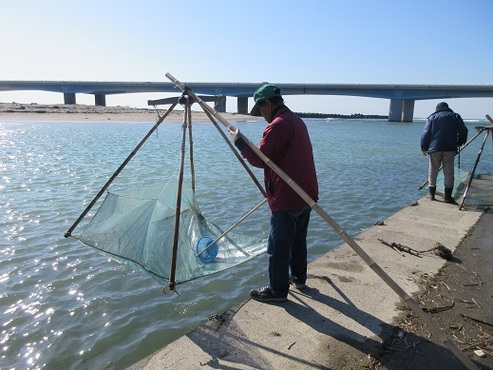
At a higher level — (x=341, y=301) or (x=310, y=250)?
(x=341, y=301)

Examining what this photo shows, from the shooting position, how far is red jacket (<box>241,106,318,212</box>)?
3.52m

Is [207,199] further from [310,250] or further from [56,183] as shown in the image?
[56,183]

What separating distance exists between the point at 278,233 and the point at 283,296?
71 centimetres

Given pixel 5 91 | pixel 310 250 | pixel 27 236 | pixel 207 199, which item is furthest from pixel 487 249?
pixel 5 91

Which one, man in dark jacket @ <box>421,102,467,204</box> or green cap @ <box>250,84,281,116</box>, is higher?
green cap @ <box>250,84,281,116</box>

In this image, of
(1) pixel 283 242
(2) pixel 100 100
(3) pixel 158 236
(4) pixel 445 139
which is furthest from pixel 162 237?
(2) pixel 100 100

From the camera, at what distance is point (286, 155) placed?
3584 millimetres

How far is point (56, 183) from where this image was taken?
10.9m

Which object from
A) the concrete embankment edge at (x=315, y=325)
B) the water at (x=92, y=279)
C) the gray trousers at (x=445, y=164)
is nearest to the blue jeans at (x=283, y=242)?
the concrete embankment edge at (x=315, y=325)

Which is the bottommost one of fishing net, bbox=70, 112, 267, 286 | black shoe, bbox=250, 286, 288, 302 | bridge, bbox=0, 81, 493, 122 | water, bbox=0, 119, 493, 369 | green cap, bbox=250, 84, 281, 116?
water, bbox=0, 119, 493, 369

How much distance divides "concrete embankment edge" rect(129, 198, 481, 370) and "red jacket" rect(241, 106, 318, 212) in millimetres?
1057

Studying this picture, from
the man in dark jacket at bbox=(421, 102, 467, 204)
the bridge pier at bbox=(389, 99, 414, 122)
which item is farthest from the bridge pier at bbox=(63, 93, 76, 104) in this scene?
the man in dark jacket at bbox=(421, 102, 467, 204)

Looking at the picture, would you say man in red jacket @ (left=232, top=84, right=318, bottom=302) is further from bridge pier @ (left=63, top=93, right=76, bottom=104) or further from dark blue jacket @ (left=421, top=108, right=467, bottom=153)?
bridge pier @ (left=63, top=93, right=76, bottom=104)

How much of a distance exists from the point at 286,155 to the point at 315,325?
1.58m
